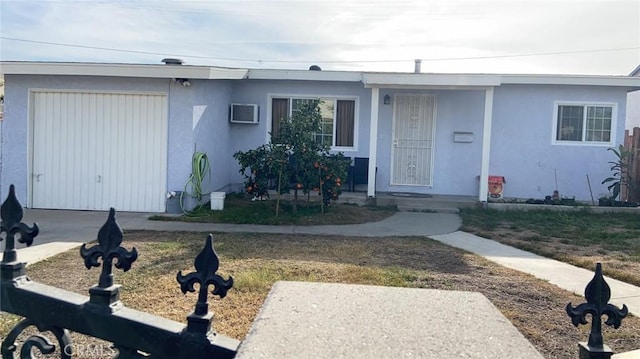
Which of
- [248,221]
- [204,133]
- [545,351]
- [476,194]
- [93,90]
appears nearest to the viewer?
[545,351]

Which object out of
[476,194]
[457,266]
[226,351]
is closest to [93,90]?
[457,266]

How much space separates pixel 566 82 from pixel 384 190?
4799 mm

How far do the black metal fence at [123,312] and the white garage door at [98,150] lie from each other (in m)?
8.74

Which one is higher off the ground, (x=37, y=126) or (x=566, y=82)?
(x=566, y=82)

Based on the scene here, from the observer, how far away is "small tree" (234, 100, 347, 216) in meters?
10.3

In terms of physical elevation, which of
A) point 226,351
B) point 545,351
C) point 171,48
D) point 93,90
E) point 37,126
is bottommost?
point 545,351

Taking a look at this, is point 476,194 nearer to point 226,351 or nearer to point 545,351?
point 545,351

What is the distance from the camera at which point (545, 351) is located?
4.21m

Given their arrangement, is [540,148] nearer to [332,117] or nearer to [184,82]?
[332,117]

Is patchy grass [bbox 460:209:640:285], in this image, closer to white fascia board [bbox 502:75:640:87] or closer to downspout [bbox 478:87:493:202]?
downspout [bbox 478:87:493:202]

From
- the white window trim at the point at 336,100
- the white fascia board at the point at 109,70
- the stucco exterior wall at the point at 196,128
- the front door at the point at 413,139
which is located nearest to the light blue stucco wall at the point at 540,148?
the front door at the point at 413,139

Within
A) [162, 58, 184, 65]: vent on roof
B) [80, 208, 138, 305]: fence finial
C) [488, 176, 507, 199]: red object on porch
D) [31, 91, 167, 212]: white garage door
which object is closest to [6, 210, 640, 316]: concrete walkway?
[31, 91, 167, 212]: white garage door

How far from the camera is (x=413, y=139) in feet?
44.4

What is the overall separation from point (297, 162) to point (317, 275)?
4530 millimetres
